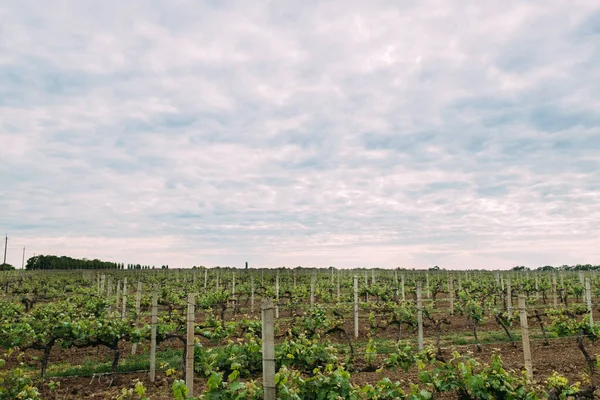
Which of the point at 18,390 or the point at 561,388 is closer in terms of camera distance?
the point at 561,388

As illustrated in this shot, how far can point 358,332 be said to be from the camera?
15945 mm

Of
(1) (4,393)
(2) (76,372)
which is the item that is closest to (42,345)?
(2) (76,372)

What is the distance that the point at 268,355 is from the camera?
14.6ft

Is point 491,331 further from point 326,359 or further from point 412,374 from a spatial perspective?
point 326,359

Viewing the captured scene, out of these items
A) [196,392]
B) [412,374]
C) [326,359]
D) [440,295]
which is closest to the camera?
[326,359]

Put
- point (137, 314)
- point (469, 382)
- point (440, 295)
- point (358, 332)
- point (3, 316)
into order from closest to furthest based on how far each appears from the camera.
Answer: point (469, 382)
point (137, 314)
point (3, 316)
point (358, 332)
point (440, 295)

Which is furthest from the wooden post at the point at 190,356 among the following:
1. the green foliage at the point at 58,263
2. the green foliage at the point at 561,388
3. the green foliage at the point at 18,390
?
the green foliage at the point at 58,263

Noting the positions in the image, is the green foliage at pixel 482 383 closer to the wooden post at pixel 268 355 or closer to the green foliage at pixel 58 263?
the wooden post at pixel 268 355

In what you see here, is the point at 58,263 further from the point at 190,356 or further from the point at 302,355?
the point at 302,355

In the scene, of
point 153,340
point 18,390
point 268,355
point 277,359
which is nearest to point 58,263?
point 153,340

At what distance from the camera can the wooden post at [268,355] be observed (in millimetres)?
4316

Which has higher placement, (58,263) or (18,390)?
(58,263)

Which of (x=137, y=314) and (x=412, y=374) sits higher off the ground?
(x=137, y=314)

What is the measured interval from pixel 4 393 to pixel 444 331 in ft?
46.3
